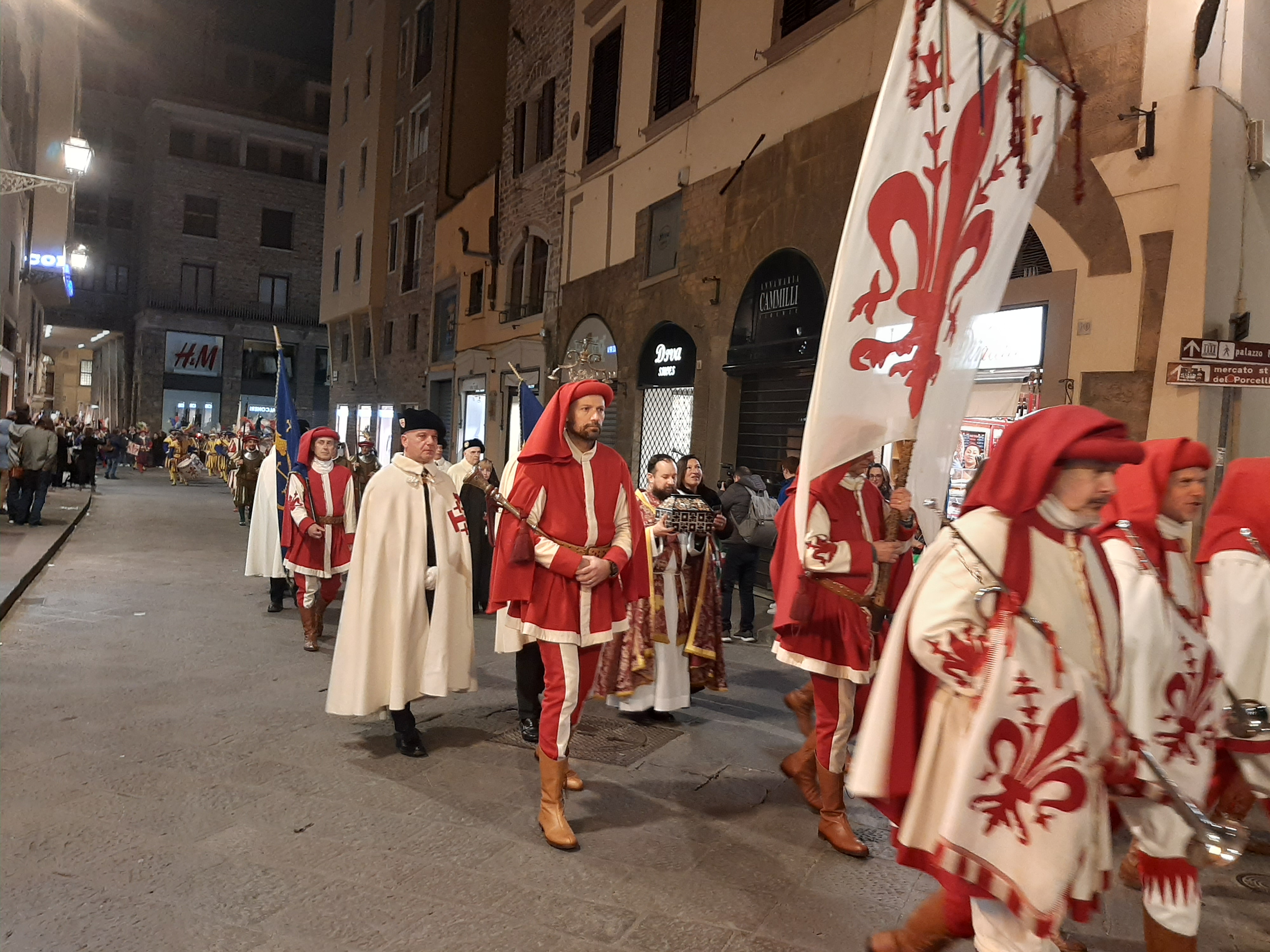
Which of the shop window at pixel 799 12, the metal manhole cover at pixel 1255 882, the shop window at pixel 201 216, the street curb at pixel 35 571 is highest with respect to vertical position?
the shop window at pixel 201 216

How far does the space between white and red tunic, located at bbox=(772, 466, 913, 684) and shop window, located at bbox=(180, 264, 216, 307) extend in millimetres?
47471

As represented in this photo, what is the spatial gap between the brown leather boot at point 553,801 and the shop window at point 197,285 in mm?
47063

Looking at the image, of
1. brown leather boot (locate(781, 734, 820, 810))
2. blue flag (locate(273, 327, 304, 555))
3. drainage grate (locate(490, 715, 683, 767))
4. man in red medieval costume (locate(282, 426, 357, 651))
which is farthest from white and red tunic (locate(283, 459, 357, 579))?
brown leather boot (locate(781, 734, 820, 810))

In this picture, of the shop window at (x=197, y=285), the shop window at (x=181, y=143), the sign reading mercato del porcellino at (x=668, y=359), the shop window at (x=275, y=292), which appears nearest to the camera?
the sign reading mercato del porcellino at (x=668, y=359)

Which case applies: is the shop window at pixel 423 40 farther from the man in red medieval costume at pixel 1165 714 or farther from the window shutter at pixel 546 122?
the man in red medieval costume at pixel 1165 714

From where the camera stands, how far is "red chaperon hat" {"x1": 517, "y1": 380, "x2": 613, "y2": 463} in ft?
14.0

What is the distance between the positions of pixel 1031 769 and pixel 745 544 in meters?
6.65

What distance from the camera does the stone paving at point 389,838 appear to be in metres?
3.26

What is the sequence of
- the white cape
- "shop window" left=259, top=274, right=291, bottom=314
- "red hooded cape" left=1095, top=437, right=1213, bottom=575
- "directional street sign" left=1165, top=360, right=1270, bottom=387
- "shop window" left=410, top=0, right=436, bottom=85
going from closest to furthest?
"red hooded cape" left=1095, top=437, right=1213, bottom=575
"directional street sign" left=1165, top=360, right=1270, bottom=387
the white cape
"shop window" left=410, top=0, right=436, bottom=85
"shop window" left=259, top=274, right=291, bottom=314

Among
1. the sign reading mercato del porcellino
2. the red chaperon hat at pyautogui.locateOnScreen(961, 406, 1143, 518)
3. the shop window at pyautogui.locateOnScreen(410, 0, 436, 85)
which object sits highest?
the shop window at pyautogui.locateOnScreen(410, 0, 436, 85)

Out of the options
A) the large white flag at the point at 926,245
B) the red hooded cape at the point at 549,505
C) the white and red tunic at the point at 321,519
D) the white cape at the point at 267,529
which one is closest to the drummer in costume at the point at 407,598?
the red hooded cape at the point at 549,505

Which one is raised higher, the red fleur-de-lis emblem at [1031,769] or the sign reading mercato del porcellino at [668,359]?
the sign reading mercato del porcellino at [668,359]

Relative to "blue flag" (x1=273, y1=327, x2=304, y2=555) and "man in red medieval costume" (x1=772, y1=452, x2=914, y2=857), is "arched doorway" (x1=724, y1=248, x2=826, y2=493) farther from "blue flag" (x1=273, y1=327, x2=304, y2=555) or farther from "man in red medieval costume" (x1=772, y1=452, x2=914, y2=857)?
"man in red medieval costume" (x1=772, y1=452, x2=914, y2=857)

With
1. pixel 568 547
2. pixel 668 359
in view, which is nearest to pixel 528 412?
pixel 568 547
